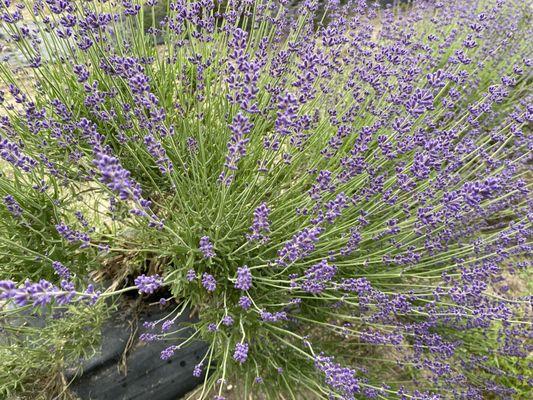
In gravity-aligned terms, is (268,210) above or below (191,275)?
above

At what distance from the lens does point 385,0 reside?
268 inches

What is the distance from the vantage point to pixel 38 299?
1.04 m

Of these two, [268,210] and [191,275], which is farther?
[268,210]

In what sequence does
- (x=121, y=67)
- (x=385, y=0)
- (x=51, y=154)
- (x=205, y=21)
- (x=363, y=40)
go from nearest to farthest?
1. (x=121, y=67)
2. (x=205, y=21)
3. (x=51, y=154)
4. (x=363, y=40)
5. (x=385, y=0)

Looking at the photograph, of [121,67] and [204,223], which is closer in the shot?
[121,67]

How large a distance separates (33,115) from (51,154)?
690 mm

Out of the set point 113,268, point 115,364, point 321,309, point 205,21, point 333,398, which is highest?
point 205,21

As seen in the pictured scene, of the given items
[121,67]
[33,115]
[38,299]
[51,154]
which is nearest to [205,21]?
[121,67]

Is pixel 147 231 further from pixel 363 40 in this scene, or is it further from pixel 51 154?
pixel 363 40

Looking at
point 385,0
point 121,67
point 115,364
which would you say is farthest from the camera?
point 385,0

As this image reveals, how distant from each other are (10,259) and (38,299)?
1.30m

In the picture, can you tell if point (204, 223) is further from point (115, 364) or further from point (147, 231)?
point (115, 364)

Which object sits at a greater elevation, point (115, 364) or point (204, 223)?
point (204, 223)

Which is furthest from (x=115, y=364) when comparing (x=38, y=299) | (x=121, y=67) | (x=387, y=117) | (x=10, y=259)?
(x=387, y=117)
